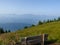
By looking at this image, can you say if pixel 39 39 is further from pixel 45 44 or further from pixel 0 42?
pixel 0 42

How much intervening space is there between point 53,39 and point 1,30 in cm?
1273

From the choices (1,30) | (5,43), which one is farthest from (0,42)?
(1,30)

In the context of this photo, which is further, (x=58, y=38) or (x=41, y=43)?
(x=58, y=38)

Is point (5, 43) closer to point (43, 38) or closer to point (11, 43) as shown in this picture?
point (11, 43)

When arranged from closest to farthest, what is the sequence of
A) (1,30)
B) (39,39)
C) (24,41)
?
(24,41) → (39,39) → (1,30)

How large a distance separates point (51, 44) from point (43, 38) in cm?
109

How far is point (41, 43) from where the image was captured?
1748cm

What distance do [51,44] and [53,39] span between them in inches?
47.4

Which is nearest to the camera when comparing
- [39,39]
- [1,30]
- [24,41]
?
[24,41]

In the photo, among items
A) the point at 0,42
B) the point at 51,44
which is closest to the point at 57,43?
the point at 51,44

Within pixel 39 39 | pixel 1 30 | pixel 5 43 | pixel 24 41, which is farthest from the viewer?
pixel 1 30

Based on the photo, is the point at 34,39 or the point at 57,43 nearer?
the point at 34,39

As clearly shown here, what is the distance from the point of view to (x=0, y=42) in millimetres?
18969

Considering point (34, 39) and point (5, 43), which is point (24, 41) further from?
point (5, 43)
